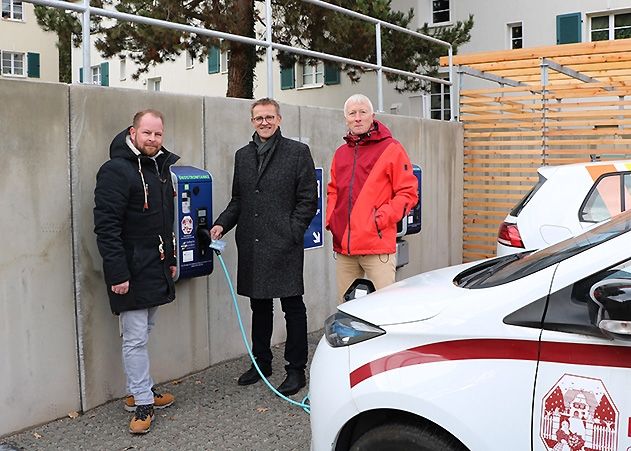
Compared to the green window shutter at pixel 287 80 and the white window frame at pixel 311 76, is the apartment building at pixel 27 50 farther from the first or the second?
the white window frame at pixel 311 76

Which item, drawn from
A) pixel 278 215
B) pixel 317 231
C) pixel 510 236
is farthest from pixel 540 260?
pixel 317 231

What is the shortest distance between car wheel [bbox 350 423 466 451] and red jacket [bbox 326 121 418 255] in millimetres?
2170

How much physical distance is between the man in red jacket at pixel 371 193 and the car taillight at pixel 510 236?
1785mm

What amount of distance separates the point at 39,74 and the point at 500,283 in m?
33.5

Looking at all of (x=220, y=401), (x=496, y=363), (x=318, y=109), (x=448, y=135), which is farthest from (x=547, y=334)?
(x=448, y=135)

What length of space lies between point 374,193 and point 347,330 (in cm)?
196

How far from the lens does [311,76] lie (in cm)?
2188

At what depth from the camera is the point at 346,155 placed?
5.00 meters

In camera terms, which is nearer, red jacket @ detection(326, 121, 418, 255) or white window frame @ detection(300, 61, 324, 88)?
red jacket @ detection(326, 121, 418, 255)

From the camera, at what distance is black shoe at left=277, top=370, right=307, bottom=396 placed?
504cm

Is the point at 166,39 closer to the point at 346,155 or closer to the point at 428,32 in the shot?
the point at 428,32

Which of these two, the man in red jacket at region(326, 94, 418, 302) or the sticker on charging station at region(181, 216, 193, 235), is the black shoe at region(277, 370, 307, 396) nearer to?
the man in red jacket at region(326, 94, 418, 302)

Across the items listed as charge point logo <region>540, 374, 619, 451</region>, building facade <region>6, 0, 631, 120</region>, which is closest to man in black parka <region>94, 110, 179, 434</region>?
charge point logo <region>540, 374, 619, 451</region>

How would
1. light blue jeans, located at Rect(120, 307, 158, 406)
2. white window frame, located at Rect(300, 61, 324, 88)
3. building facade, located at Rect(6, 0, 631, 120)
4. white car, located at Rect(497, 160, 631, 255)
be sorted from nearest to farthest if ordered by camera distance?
light blue jeans, located at Rect(120, 307, 158, 406) < white car, located at Rect(497, 160, 631, 255) < building facade, located at Rect(6, 0, 631, 120) < white window frame, located at Rect(300, 61, 324, 88)
